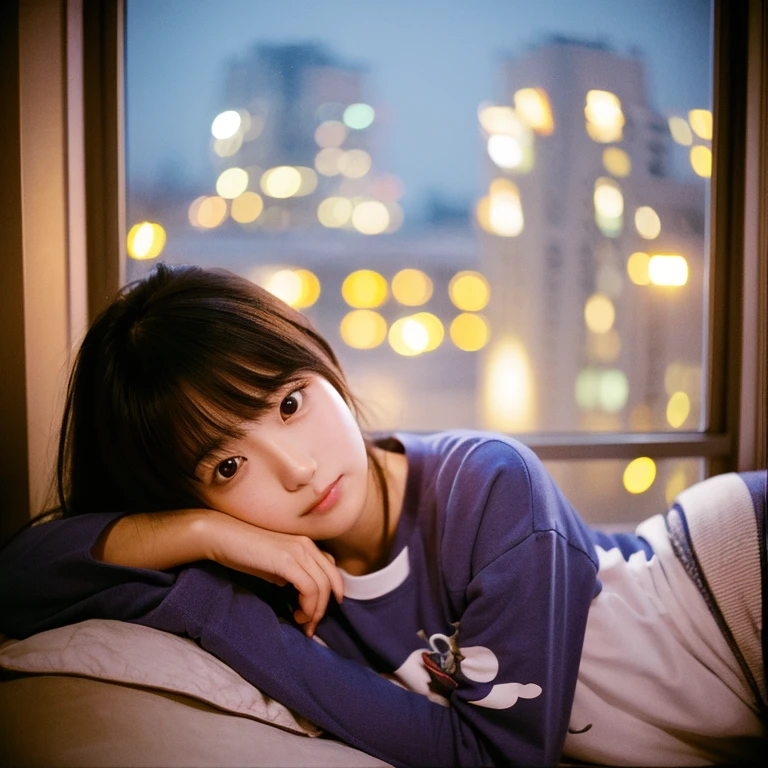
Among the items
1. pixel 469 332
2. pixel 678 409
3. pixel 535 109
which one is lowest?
pixel 678 409

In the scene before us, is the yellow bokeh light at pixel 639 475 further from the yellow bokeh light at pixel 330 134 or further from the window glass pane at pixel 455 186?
the yellow bokeh light at pixel 330 134

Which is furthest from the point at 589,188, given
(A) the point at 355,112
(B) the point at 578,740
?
(B) the point at 578,740

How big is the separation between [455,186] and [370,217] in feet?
0.85

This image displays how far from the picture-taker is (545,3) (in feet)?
5.31

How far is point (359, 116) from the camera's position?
1.62 metres

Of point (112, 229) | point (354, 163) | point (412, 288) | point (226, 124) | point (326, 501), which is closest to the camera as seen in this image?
point (326, 501)

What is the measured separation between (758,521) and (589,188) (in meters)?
1.04

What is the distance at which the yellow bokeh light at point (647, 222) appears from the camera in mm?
1710

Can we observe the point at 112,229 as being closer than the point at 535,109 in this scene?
Yes

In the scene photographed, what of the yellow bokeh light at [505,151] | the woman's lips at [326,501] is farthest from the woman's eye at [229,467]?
the yellow bokeh light at [505,151]

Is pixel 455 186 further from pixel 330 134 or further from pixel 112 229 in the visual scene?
pixel 112 229

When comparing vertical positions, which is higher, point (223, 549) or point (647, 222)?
point (647, 222)

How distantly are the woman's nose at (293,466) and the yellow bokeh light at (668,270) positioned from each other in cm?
128

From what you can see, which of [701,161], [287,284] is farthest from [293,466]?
[701,161]
